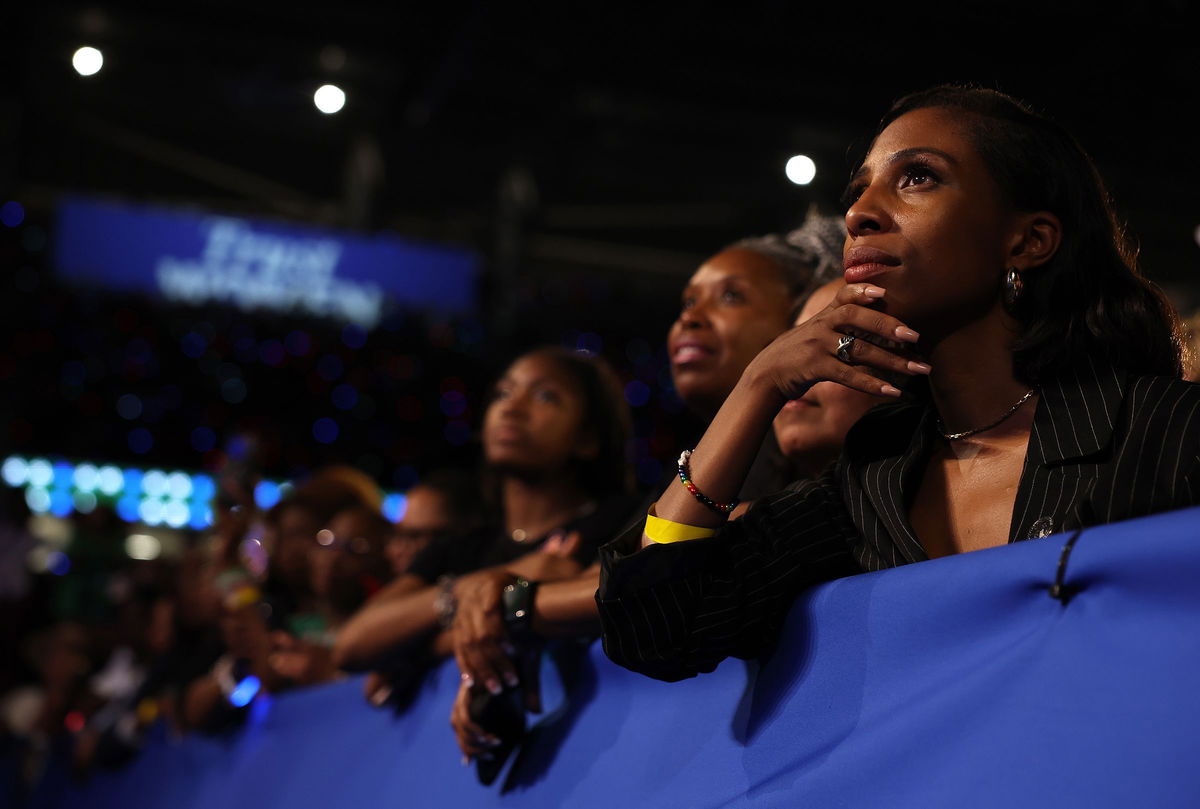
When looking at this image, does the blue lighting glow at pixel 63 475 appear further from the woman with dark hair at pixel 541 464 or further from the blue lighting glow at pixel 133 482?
the woman with dark hair at pixel 541 464

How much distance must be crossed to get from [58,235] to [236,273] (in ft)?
3.72

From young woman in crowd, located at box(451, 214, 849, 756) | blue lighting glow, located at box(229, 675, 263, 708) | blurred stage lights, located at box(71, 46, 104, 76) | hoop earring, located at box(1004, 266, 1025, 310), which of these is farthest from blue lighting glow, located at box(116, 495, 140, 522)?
hoop earring, located at box(1004, 266, 1025, 310)

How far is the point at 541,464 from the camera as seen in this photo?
2.55 m

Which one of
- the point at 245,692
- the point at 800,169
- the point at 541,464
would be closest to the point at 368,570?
the point at 245,692

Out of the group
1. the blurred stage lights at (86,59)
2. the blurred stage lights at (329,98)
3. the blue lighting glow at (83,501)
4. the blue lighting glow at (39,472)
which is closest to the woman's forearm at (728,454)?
the blurred stage lights at (329,98)

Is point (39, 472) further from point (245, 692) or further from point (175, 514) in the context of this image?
point (245, 692)

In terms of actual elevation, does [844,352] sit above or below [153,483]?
below

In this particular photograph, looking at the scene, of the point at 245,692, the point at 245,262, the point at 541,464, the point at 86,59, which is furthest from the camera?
the point at 245,262

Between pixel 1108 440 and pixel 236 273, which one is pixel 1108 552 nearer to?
pixel 1108 440

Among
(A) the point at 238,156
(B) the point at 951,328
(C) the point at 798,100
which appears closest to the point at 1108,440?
(B) the point at 951,328

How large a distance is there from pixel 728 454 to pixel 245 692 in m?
2.40

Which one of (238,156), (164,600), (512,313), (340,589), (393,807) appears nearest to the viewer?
(393,807)

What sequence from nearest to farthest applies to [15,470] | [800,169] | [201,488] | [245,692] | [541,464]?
[541,464], [245,692], [800,169], [15,470], [201,488]

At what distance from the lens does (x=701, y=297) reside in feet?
7.16
